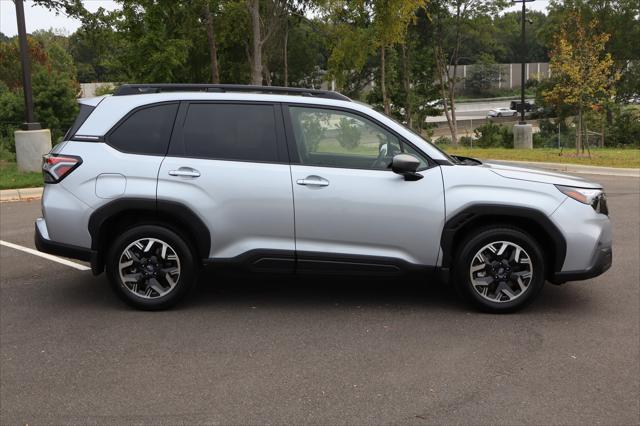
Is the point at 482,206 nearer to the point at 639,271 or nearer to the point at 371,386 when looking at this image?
the point at 371,386

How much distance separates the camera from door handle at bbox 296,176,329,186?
531 cm

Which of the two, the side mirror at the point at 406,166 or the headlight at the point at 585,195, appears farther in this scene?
the headlight at the point at 585,195

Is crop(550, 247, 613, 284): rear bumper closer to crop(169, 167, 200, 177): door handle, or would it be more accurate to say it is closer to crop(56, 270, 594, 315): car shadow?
crop(56, 270, 594, 315): car shadow

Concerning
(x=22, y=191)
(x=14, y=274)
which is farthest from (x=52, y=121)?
(x=14, y=274)

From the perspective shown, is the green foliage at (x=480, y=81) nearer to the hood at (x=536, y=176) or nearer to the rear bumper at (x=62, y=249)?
the hood at (x=536, y=176)

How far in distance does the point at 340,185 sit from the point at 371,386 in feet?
5.58

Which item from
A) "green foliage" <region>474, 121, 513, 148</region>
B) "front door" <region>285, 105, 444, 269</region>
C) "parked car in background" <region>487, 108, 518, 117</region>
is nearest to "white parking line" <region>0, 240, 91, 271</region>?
"front door" <region>285, 105, 444, 269</region>

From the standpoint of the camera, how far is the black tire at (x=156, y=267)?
5.38m

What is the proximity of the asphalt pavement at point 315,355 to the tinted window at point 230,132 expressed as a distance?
1.27 m

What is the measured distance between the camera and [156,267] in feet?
17.9

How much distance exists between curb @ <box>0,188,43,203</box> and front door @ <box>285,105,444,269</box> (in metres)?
8.47

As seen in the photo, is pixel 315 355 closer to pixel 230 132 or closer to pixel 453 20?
pixel 230 132

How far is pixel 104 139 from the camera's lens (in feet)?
18.2

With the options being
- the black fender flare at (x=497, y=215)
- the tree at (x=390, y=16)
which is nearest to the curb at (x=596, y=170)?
the tree at (x=390, y=16)
